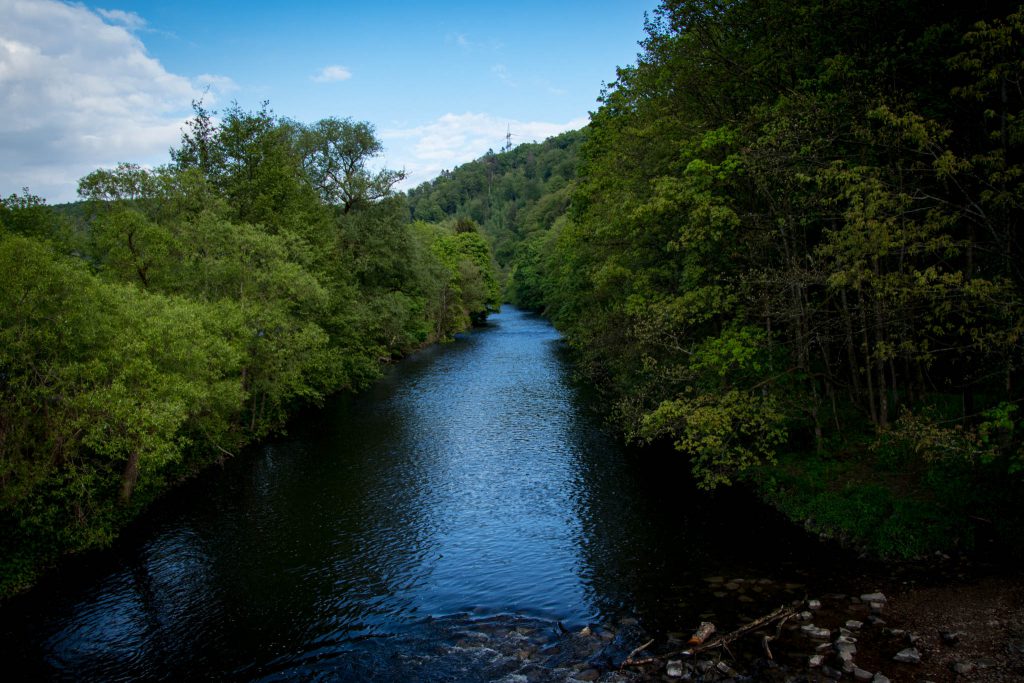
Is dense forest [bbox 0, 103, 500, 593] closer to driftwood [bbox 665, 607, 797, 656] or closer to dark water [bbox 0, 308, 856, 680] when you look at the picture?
dark water [bbox 0, 308, 856, 680]

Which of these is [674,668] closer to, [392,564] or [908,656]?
[908,656]

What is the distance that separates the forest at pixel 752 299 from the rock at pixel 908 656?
4276mm

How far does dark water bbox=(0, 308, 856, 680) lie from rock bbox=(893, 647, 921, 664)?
120 inches

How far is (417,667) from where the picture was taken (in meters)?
12.5

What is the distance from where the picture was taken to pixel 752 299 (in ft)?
58.8

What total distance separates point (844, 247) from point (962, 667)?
9753mm

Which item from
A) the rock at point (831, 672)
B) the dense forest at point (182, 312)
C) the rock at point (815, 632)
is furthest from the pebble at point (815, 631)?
the dense forest at point (182, 312)

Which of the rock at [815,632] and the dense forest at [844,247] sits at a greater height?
the dense forest at [844,247]

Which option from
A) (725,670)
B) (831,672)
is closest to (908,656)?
(831,672)

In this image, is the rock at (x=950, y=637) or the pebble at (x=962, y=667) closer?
the pebble at (x=962, y=667)

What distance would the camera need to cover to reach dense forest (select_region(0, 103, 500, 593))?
54.5ft

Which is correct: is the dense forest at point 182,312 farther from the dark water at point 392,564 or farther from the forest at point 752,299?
the dark water at point 392,564

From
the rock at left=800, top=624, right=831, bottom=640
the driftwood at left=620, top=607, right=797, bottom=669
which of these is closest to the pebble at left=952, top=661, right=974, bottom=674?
the rock at left=800, top=624, right=831, bottom=640

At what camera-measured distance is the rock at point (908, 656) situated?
10.7 metres
